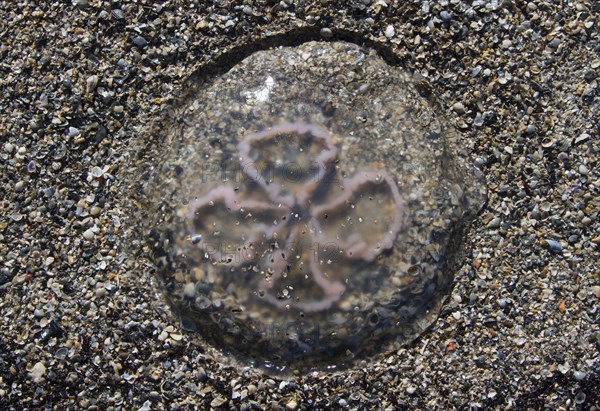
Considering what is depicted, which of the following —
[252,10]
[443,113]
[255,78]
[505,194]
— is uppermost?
[252,10]

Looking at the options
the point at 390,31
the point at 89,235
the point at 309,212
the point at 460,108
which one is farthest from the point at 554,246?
the point at 89,235

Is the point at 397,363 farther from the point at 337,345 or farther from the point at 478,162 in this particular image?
the point at 478,162

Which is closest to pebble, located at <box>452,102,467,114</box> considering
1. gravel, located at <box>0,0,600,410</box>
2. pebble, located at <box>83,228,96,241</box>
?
gravel, located at <box>0,0,600,410</box>

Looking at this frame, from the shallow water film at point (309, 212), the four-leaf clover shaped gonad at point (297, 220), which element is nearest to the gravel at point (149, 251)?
the shallow water film at point (309, 212)

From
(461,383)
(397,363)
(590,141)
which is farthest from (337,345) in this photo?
(590,141)

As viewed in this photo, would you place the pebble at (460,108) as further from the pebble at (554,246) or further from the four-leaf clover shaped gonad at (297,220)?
the pebble at (554,246)

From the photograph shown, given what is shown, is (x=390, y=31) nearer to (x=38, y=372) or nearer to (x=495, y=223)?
(x=495, y=223)
